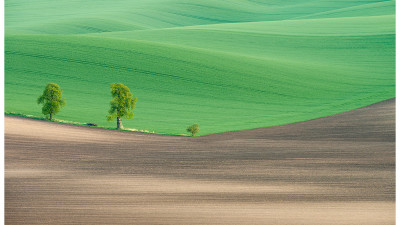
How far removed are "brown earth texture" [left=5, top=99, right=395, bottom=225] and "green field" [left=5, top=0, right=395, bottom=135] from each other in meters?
4.09

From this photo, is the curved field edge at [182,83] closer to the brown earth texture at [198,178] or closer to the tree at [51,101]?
the tree at [51,101]

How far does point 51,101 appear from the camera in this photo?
13570mm

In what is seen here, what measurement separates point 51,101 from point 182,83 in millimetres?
7978

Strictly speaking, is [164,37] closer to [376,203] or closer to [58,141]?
[58,141]

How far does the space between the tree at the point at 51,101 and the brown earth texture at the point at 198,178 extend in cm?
188

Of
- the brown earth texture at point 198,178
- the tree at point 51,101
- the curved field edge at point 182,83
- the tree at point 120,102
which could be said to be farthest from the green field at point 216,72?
the brown earth texture at point 198,178

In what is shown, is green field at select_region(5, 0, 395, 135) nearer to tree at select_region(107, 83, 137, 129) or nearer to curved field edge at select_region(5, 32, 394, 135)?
curved field edge at select_region(5, 32, 394, 135)

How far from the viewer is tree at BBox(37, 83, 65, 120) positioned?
44.2 ft

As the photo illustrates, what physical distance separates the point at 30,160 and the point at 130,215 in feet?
10.1

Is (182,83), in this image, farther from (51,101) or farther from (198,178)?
(198,178)

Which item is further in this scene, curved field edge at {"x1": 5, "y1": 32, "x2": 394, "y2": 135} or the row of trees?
curved field edge at {"x1": 5, "y1": 32, "x2": 394, "y2": 135}

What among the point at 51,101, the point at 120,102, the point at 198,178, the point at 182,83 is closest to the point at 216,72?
the point at 182,83

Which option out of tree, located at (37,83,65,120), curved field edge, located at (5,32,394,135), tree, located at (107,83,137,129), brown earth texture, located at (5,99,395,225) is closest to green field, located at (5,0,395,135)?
curved field edge, located at (5,32,394,135)

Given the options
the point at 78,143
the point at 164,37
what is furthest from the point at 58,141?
the point at 164,37
